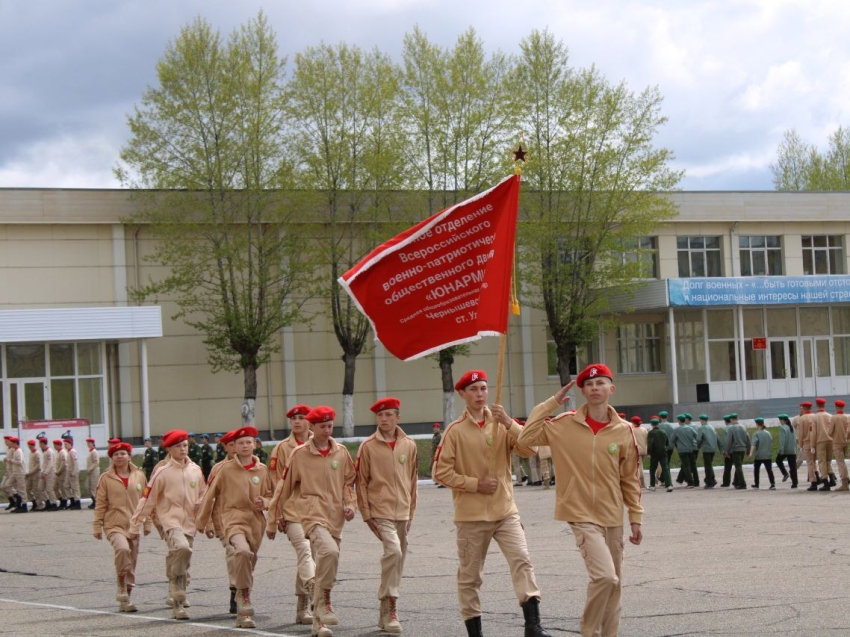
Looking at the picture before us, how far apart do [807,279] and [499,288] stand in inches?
1514

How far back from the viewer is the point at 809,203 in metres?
49.6

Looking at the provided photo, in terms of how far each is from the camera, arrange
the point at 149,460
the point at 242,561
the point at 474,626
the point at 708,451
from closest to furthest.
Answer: the point at 474,626
the point at 242,561
the point at 708,451
the point at 149,460

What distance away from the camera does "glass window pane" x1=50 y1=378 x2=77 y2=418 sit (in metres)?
38.9

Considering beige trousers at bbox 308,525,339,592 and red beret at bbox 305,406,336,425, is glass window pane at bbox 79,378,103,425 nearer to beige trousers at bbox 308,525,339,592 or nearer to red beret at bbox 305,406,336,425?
red beret at bbox 305,406,336,425

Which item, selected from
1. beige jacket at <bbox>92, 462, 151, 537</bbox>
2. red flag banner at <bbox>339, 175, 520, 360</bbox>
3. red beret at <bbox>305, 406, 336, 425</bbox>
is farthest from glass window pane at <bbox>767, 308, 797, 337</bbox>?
red flag banner at <bbox>339, 175, 520, 360</bbox>

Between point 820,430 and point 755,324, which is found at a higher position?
point 755,324

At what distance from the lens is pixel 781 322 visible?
158ft

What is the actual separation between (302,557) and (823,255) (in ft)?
143

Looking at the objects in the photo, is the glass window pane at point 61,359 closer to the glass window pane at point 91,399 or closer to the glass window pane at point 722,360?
the glass window pane at point 91,399

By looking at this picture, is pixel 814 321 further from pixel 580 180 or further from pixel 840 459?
pixel 840 459

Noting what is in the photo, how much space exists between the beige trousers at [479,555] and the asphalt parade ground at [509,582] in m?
0.74

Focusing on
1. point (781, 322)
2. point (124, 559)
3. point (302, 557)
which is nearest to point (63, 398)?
point (781, 322)

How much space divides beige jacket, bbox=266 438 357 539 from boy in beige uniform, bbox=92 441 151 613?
2.36 meters

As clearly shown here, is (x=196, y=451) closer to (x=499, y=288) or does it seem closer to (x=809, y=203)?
(x=499, y=288)
